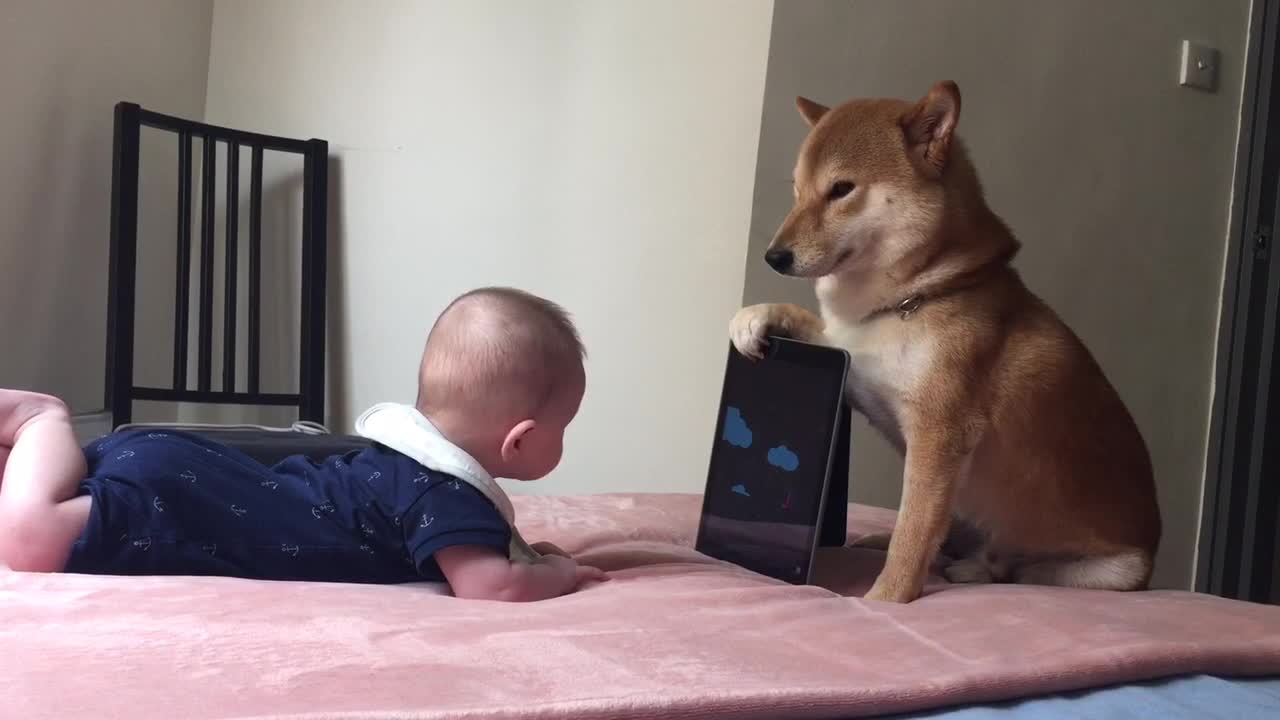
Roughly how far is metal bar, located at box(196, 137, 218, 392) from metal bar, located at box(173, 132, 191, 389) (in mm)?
33

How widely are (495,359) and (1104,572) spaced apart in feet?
2.24

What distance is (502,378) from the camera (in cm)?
100

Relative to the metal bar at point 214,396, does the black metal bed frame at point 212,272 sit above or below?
above

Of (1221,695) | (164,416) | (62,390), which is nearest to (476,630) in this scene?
(1221,695)

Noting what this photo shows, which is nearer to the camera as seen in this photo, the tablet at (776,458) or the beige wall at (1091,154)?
the tablet at (776,458)

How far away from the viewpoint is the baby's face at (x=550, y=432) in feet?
3.37

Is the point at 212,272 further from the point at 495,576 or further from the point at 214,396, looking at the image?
the point at 495,576

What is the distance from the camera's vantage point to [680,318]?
5.80 ft

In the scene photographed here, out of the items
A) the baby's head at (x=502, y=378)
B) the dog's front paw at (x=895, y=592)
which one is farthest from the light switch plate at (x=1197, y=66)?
the baby's head at (x=502, y=378)

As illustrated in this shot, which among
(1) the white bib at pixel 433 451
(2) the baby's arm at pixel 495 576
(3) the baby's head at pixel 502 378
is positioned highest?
(3) the baby's head at pixel 502 378

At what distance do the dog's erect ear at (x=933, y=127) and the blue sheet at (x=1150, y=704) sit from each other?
0.58 meters

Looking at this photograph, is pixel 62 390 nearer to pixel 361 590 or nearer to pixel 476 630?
pixel 361 590

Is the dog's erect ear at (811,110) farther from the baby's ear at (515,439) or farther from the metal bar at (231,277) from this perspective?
the metal bar at (231,277)

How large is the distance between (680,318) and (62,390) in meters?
1.25
